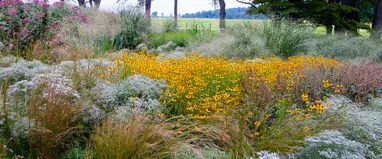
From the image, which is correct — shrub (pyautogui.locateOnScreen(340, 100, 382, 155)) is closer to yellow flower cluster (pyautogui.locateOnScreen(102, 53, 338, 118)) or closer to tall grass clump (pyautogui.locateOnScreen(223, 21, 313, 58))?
yellow flower cluster (pyautogui.locateOnScreen(102, 53, 338, 118))

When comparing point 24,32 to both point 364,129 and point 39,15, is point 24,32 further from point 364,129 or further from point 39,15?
point 364,129

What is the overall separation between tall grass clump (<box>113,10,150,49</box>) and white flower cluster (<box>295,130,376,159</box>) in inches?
357

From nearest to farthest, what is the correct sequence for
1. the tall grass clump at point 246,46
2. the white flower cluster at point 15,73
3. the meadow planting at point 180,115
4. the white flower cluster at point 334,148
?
the white flower cluster at point 334,148, the meadow planting at point 180,115, the white flower cluster at point 15,73, the tall grass clump at point 246,46

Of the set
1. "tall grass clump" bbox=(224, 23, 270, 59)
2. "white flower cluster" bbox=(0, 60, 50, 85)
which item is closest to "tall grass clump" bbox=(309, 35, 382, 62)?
"tall grass clump" bbox=(224, 23, 270, 59)

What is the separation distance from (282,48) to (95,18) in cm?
791

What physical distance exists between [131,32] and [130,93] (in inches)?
322

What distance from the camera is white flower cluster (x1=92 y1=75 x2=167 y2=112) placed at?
3.90 m

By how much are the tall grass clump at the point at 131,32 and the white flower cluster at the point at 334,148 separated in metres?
9.07

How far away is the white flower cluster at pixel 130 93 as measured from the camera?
3.90 meters

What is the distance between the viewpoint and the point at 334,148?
3.02 m

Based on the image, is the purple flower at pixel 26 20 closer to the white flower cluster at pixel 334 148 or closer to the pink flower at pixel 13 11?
the pink flower at pixel 13 11

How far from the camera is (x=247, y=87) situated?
4.18m

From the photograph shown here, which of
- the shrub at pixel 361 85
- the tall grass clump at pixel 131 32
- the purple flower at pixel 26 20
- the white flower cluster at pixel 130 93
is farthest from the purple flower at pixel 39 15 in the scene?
the shrub at pixel 361 85

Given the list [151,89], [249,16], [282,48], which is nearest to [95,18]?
[249,16]
